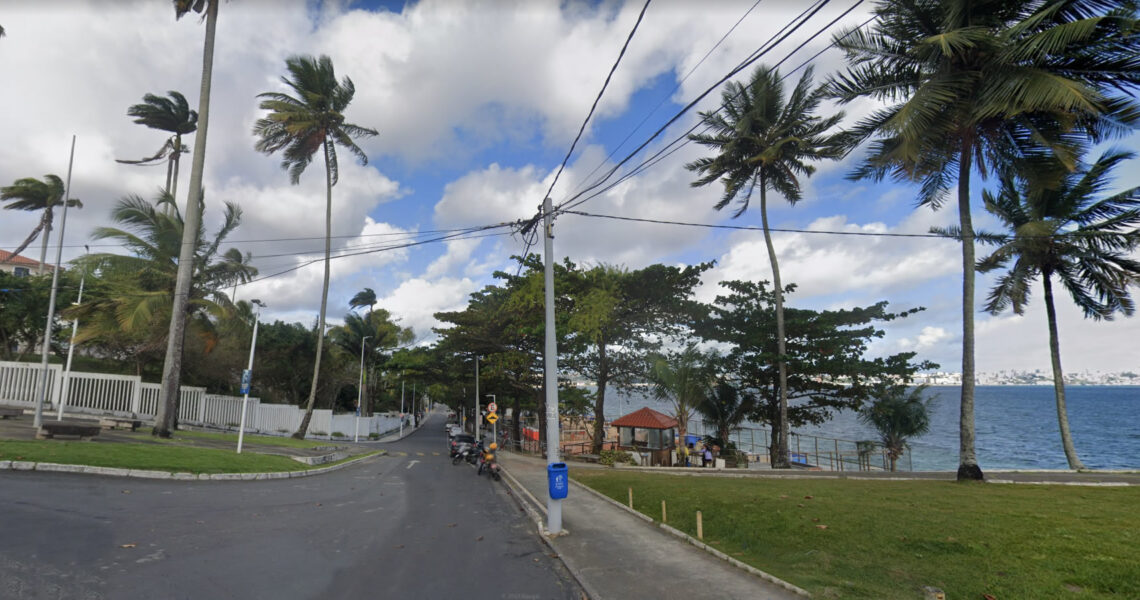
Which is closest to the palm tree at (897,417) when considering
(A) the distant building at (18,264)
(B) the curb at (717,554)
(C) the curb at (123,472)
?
(B) the curb at (717,554)

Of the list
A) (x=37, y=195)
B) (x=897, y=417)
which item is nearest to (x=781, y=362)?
(x=897, y=417)

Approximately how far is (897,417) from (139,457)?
29672 mm

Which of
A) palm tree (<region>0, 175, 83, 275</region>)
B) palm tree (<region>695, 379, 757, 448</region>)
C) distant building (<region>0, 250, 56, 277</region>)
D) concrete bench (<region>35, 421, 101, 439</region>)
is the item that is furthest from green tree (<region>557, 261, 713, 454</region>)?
distant building (<region>0, 250, 56, 277</region>)

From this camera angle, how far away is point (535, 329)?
2566 cm

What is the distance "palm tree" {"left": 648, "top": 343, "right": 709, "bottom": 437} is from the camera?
24.8 m

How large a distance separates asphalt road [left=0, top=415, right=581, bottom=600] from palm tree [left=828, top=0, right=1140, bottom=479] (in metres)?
12.8

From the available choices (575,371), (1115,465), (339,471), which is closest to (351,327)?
(575,371)

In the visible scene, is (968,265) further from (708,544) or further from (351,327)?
(351,327)

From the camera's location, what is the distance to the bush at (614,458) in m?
23.3

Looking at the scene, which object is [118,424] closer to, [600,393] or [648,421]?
[600,393]

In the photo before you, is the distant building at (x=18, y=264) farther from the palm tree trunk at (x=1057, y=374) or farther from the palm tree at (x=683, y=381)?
the palm tree trunk at (x=1057, y=374)

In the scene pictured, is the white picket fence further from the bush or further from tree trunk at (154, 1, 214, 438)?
the bush

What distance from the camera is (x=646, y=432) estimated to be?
29859mm

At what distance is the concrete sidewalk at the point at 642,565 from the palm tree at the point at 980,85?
1093cm
